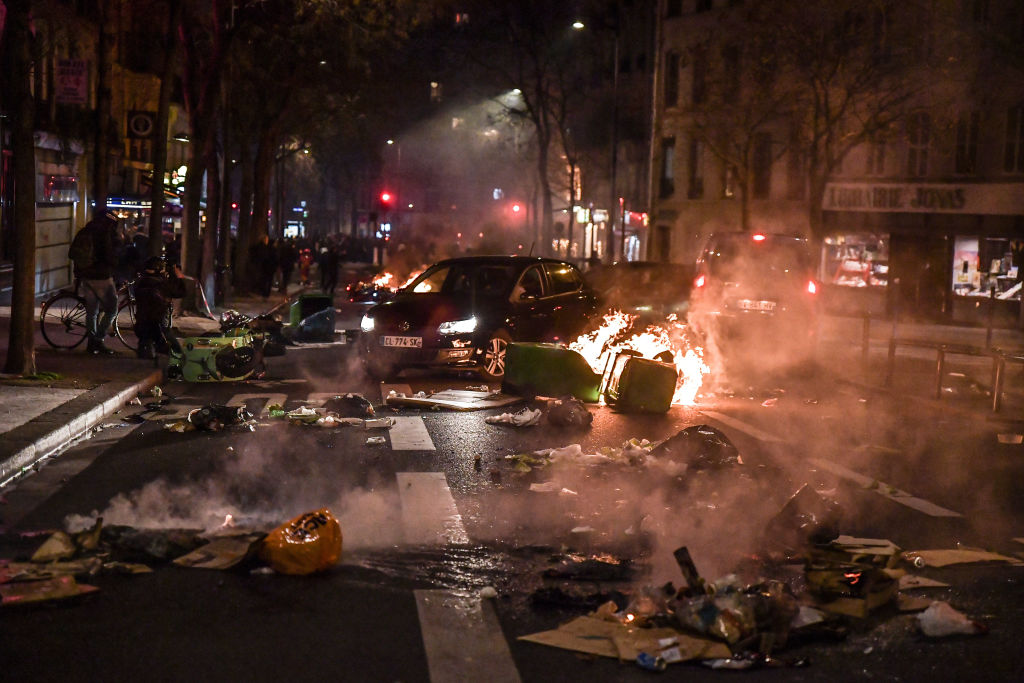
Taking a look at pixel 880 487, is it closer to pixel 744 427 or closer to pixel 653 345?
pixel 744 427

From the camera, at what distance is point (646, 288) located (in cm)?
2069

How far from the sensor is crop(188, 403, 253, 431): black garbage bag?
1112 centimetres

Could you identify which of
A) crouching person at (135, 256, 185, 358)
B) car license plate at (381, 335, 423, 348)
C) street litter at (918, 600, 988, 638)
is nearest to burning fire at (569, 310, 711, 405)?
car license plate at (381, 335, 423, 348)

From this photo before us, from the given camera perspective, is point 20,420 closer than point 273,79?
Yes

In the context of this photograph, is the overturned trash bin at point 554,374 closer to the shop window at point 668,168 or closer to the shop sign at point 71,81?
the shop sign at point 71,81

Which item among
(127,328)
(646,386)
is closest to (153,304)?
(127,328)

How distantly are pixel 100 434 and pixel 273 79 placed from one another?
2657 centimetres

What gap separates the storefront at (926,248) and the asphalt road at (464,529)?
2121 centimetres

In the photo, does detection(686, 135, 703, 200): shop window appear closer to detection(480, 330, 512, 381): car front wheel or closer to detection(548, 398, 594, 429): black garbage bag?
detection(480, 330, 512, 381): car front wheel

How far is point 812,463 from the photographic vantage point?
10.2m

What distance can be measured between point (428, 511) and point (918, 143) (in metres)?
30.9

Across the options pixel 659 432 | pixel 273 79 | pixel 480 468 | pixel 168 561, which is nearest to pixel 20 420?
pixel 480 468

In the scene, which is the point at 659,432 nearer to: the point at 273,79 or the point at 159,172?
the point at 159,172

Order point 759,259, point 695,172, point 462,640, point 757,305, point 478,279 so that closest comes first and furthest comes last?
point 462,640 → point 478,279 → point 757,305 → point 759,259 → point 695,172
